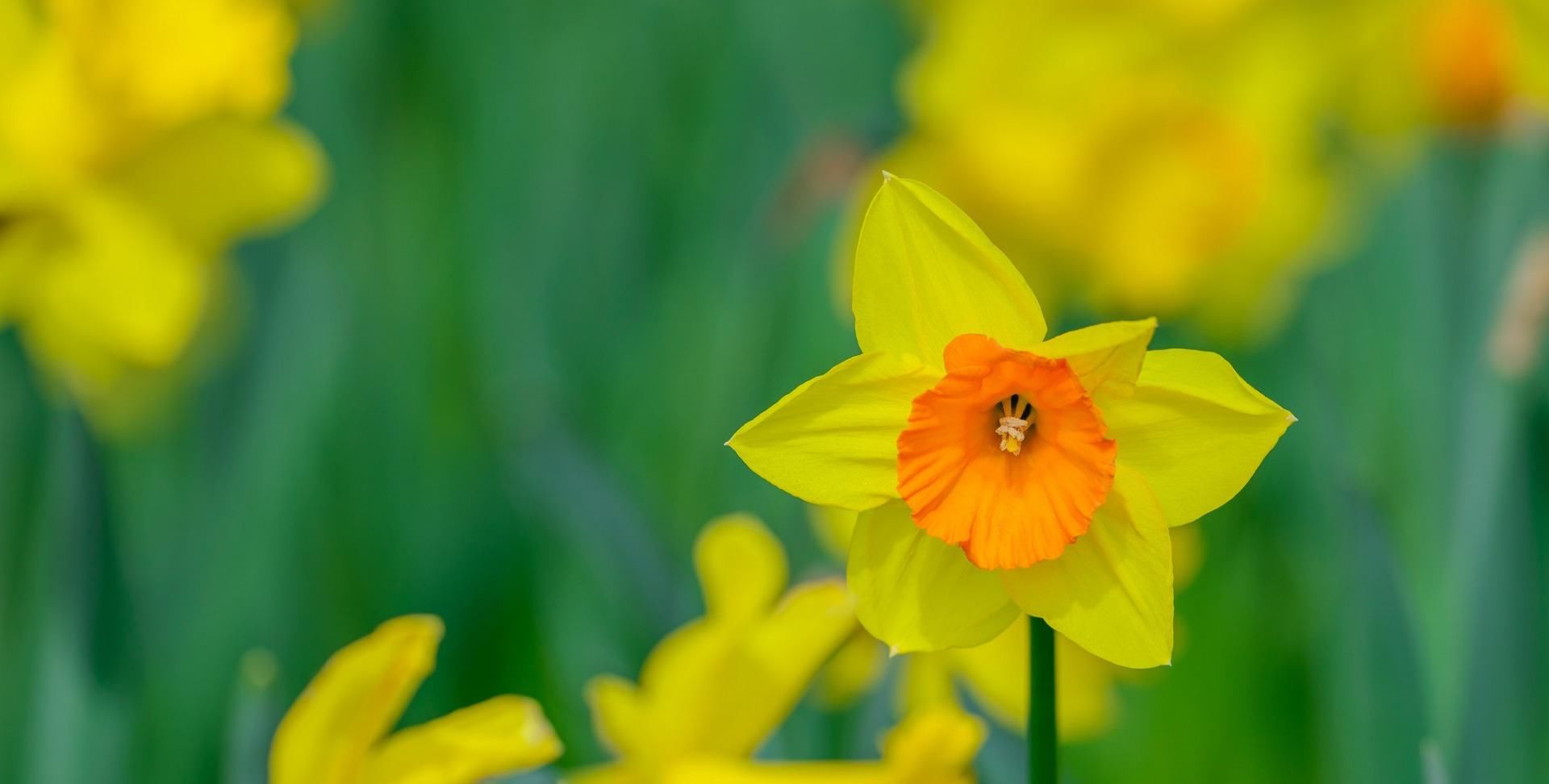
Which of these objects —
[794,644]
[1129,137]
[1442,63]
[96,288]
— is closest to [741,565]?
[794,644]

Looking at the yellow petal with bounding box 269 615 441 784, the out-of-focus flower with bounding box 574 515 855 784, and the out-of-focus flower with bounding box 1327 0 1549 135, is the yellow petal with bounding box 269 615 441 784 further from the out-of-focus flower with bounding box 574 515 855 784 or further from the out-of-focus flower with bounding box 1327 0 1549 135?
the out-of-focus flower with bounding box 1327 0 1549 135

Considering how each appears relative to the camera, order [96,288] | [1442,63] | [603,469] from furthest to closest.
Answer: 1. [1442,63]
2. [603,469]
3. [96,288]

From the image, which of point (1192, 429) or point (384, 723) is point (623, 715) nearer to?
point (384, 723)

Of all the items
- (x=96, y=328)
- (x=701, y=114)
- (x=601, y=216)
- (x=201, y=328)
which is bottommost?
(x=96, y=328)

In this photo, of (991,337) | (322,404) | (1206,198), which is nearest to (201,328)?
(322,404)

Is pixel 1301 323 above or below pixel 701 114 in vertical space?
below

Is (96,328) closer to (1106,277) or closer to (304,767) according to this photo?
(304,767)

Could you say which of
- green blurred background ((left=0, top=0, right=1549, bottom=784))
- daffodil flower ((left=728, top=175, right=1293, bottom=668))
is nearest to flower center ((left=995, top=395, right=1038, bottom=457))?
daffodil flower ((left=728, top=175, right=1293, bottom=668))

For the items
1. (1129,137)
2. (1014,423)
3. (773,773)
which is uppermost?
(1129,137)
